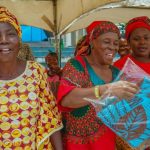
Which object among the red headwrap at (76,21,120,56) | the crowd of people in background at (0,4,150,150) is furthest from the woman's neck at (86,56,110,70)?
the red headwrap at (76,21,120,56)

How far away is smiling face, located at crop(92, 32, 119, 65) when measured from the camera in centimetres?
235

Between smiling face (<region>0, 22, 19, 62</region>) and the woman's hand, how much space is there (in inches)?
25.0

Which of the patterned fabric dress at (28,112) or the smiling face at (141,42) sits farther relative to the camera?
the smiling face at (141,42)

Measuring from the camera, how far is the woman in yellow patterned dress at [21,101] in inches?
85.7

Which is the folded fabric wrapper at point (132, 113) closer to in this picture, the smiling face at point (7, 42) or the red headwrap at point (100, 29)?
the red headwrap at point (100, 29)

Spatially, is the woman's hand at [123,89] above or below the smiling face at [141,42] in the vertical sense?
→ below

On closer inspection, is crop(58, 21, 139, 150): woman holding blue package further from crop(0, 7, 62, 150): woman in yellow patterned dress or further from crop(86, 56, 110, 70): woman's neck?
crop(0, 7, 62, 150): woman in yellow patterned dress

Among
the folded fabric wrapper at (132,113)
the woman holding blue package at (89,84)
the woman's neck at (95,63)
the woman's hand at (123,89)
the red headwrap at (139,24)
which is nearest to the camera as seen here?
the woman's hand at (123,89)

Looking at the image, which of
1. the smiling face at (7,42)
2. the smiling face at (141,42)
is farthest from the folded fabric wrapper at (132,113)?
the smiling face at (141,42)

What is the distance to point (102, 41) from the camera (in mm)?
2375

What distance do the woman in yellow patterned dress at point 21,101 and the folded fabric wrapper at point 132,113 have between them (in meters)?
0.36

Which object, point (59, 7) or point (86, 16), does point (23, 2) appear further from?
point (86, 16)

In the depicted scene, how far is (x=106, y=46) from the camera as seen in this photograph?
2.35 m

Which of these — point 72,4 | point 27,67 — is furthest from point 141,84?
point 72,4
